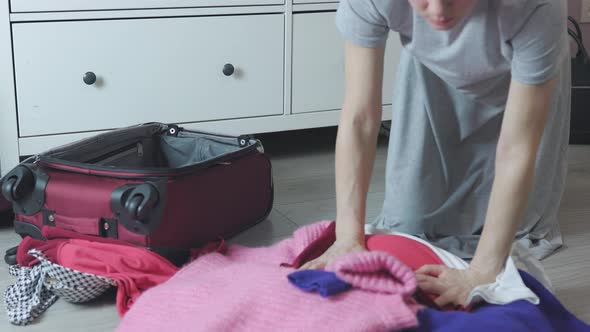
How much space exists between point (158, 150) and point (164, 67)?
10.9 inches

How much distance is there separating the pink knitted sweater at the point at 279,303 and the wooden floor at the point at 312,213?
22 cm

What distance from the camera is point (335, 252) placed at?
51.1 inches

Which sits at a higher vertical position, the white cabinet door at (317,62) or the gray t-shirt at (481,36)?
the gray t-shirt at (481,36)

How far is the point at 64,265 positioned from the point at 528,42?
2.90ft

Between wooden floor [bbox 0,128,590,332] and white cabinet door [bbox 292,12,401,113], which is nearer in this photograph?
wooden floor [bbox 0,128,590,332]

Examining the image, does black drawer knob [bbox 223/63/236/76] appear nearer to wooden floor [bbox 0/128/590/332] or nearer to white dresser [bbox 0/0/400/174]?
white dresser [bbox 0/0/400/174]

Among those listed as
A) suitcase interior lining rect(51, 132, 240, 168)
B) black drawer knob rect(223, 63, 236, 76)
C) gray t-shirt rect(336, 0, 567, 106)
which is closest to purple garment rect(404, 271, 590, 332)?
gray t-shirt rect(336, 0, 567, 106)

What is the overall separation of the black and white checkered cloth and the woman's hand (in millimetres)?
386

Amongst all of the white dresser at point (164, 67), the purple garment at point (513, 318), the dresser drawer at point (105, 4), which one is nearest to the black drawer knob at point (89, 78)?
the white dresser at point (164, 67)

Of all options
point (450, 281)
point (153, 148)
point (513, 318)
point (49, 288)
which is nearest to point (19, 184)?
point (49, 288)

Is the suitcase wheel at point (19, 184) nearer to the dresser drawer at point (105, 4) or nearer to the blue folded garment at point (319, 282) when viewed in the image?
the dresser drawer at point (105, 4)

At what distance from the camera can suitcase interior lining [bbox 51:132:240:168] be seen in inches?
70.2

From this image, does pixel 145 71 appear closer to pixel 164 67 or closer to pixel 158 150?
pixel 164 67

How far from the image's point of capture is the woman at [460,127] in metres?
1.21
